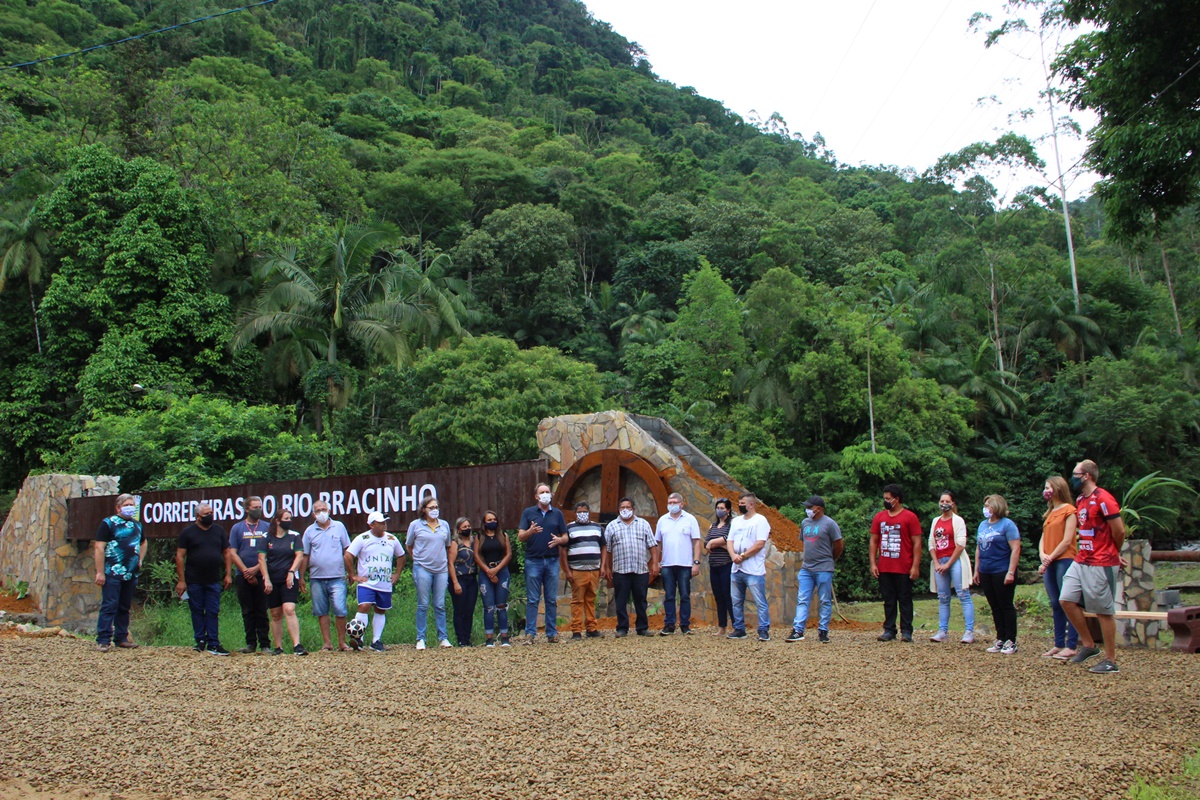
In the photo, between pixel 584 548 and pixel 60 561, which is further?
pixel 60 561

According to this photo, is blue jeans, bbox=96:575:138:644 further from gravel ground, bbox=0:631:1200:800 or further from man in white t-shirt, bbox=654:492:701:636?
man in white t-shirt, bbox=654:492:701:636

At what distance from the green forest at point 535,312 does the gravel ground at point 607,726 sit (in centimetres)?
597

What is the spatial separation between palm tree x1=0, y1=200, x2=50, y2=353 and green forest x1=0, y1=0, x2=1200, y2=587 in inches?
2.4

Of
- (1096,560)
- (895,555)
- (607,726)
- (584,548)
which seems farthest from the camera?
(584,548)

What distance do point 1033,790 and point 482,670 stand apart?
4390 millimetres

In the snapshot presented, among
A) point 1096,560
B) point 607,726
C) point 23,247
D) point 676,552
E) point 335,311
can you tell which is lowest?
point 607,726

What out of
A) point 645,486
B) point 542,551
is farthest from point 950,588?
point 645,486

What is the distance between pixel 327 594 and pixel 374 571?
0.54 m

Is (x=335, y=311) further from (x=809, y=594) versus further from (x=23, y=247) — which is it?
(x=809, y=594)

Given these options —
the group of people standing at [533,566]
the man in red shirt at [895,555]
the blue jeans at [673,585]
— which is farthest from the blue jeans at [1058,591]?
the blue jeans at [673,585]

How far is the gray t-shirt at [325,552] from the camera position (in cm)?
904

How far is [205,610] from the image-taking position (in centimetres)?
954

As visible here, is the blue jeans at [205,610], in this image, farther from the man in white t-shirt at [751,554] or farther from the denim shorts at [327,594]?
the man in white t-shirt at [751,554]

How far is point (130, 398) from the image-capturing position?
23562mm
